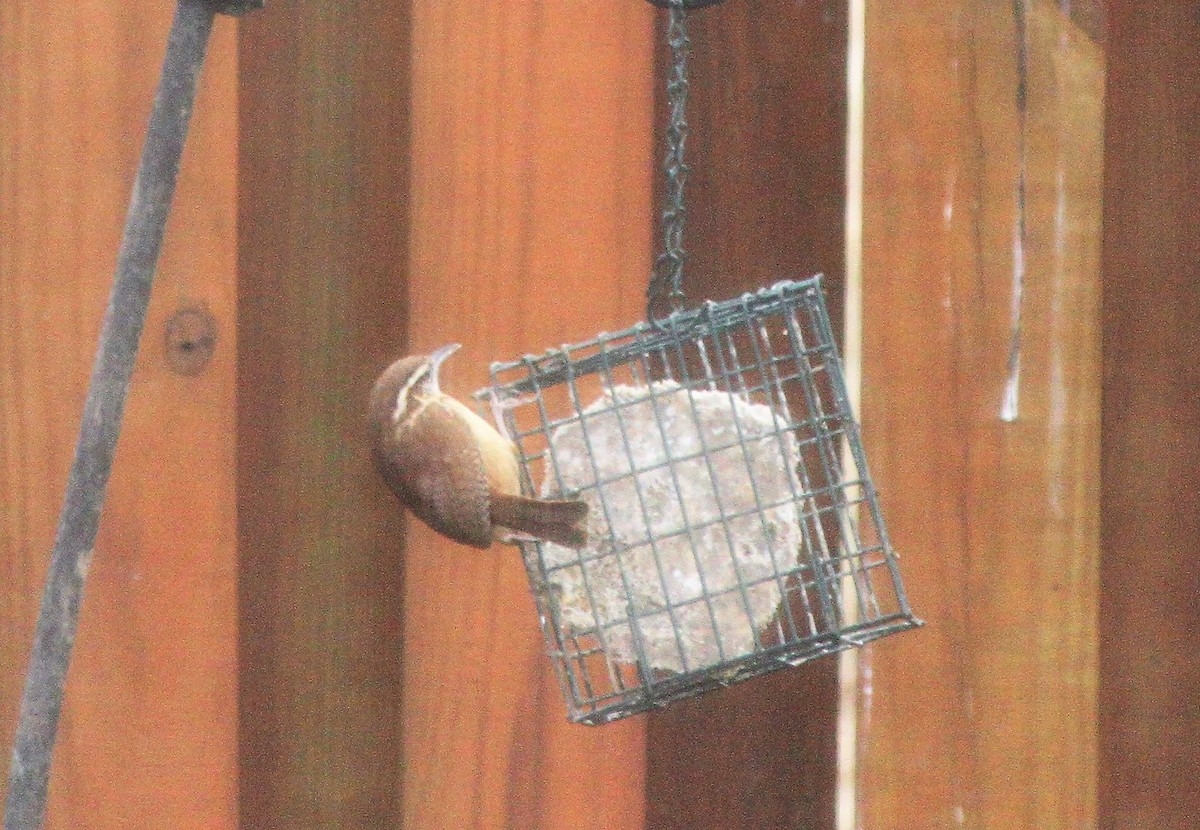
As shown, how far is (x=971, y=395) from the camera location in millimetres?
1872

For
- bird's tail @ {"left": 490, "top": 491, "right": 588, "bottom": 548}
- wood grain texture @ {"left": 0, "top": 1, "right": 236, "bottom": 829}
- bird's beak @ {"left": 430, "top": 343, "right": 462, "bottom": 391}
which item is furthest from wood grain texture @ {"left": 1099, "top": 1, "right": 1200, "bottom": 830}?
wood grain texture @ {"left": 0, "top": 1, "right": 236, "bottom": 829}

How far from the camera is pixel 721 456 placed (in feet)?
5.66

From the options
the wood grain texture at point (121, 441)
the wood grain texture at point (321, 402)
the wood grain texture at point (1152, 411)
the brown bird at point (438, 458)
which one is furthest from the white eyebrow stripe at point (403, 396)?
the wood grain texture at point (1152, 411)

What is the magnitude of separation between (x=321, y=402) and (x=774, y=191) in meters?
0.63

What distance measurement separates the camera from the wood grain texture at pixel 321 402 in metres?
1.84

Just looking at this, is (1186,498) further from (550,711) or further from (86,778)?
(86,778)

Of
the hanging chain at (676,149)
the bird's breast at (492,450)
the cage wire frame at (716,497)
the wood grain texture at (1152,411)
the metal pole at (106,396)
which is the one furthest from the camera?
the wood grain texture at (1152,411)

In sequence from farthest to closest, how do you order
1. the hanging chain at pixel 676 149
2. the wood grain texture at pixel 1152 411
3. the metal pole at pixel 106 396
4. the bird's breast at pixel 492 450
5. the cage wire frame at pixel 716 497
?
the wood grain texture at pixel 1152 411
the bird's breast at pixel 492 450
the cage wire frame at pixel 716 497
the hanging chain at pixel 676 149
the metal pole at pixel 106 396

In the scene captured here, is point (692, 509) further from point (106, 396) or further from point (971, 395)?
point (106, 396)

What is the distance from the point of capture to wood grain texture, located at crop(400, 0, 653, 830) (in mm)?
1872

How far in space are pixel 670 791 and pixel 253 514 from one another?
2.10ft

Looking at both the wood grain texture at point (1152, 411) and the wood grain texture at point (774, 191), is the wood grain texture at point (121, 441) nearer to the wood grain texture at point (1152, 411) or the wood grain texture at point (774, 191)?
the wood grain texture at point (774, 191)

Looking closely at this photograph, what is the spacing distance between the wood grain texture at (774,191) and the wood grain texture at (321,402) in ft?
1.25

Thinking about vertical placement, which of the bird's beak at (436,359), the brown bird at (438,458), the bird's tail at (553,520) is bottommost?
the bird's tail at (553,520)
